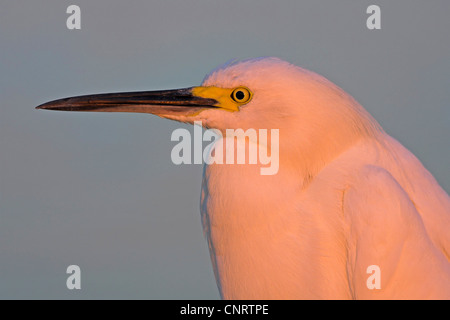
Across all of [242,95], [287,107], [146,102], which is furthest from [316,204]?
[146,102]

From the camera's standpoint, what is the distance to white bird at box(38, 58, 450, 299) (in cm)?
239

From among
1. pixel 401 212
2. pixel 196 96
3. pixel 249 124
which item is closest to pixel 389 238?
pixel 401 212

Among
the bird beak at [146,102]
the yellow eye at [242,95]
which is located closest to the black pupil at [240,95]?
the yellow eye at [242,95]

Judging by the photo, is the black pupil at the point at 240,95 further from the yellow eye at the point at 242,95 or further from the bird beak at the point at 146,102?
the bird beak at the point at 146,102

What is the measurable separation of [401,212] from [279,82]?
0.64 metres

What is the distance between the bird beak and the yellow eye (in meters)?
0.10

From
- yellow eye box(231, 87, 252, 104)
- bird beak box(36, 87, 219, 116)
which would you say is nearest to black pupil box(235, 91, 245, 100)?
yellow eye box(231, 87, 252, 104)

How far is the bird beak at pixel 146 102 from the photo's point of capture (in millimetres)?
2764

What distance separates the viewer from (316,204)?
249 cm

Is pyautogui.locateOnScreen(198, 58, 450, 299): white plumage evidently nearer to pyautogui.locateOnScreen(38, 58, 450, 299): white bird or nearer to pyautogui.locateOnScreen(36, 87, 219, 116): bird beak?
pyautogui.locateOnScreen(38, 58, 450, 299): white bird

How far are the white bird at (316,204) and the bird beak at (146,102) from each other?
9 cm

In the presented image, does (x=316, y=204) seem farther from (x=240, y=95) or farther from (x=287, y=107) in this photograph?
(x=240, y=95)

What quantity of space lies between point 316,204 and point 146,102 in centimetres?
85
